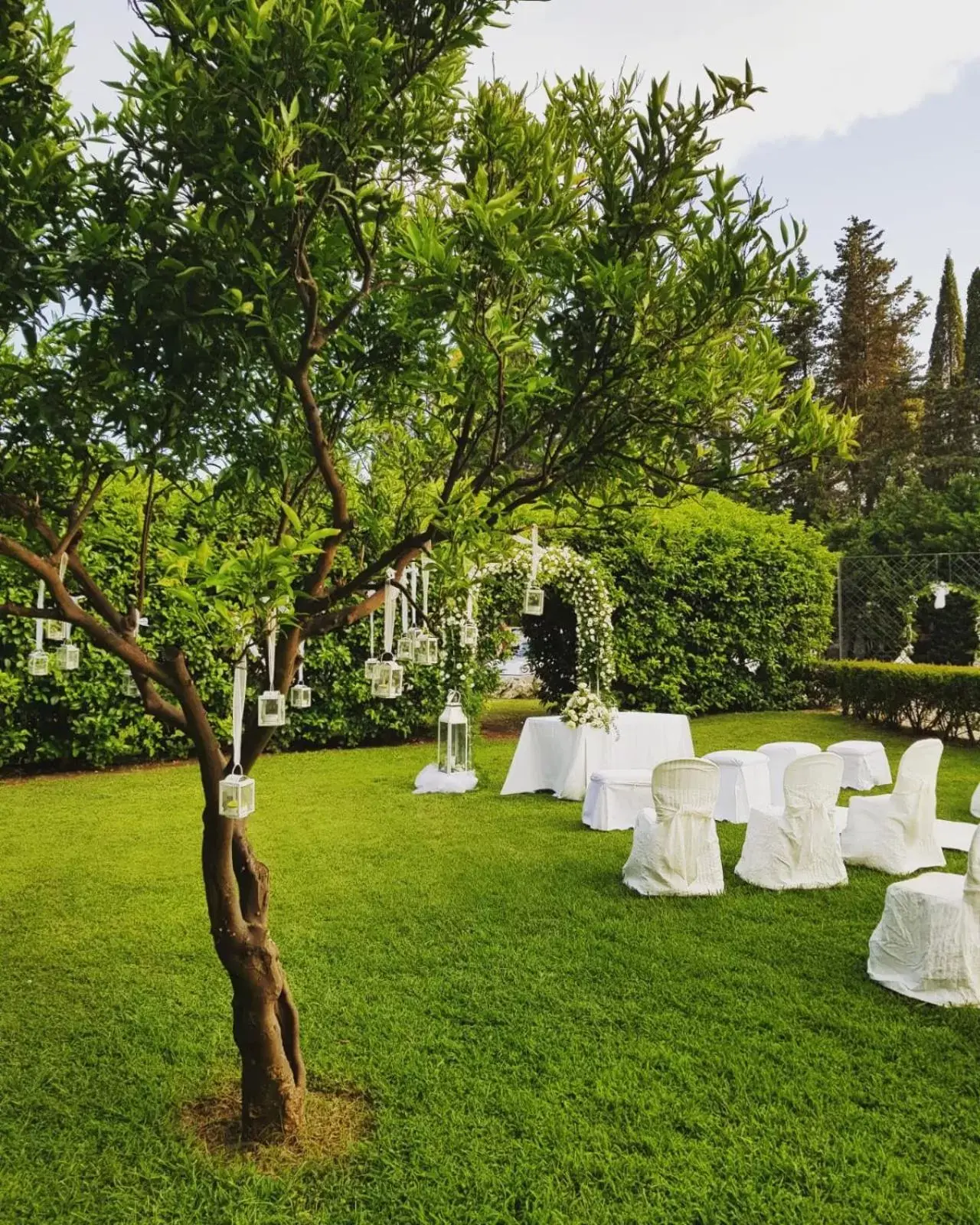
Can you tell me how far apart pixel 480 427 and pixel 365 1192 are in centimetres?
268

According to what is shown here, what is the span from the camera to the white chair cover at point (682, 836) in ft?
19.8

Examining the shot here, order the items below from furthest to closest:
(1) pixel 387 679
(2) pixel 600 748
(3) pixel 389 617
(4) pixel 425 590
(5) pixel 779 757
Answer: (2) pixel 600 748
(5) pixel 779 757
(4) pixel 425 590
(3) pixel 389 617
(1) pixel 387 679

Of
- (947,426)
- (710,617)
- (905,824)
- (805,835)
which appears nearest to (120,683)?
(805,835)

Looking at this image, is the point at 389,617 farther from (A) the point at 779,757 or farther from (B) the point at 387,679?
(A) the point at 779,757

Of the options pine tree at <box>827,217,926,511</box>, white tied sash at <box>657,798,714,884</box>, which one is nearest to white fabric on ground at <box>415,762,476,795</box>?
white tied sash at <box>657,798,714,884</box>

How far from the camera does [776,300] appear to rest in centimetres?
274

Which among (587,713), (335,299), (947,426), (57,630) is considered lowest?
(587,713)

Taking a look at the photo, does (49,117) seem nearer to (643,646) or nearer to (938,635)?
(643,646)

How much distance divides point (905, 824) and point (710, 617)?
326 inches

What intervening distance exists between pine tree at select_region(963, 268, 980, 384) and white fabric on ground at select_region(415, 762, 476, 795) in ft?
95.3

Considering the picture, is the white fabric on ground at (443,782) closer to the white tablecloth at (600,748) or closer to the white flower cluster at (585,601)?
the white tablecloth at (600,748)

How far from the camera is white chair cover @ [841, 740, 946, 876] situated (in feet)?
21.3

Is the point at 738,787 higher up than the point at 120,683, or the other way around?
the point at 120,683

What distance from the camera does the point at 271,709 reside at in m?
2.93
